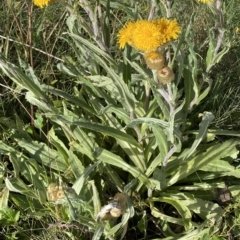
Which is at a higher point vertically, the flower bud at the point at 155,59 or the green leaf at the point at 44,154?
the flower bud at the point at 155,59

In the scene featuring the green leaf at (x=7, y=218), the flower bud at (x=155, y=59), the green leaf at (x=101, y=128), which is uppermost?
the flower bud at (x=155, y=59)

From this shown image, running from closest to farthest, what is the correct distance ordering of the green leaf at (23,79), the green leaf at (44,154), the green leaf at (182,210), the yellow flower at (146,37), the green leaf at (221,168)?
the yellow flower at (146,37) < the green leaf at (23,79) < the green leaf at (182,210) < the green leaf at (221,168) < the green leaf at (44,154)

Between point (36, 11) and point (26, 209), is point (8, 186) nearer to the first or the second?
point (26, 209)

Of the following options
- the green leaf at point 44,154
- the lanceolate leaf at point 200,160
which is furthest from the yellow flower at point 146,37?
the green leaf at point 44,154

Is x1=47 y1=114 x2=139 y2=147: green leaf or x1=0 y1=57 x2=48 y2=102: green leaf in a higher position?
x1=0 y1=57 x2=48 y2=102: green leaf

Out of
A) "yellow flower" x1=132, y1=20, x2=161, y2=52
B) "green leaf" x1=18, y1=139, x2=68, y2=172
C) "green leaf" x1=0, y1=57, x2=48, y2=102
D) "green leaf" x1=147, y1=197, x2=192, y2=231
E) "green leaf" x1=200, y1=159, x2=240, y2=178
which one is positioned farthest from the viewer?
"green leaf" x1=18, y1=139, x2=68, y2=172

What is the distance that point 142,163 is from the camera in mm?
2352

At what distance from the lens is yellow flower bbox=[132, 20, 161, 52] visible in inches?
64.3

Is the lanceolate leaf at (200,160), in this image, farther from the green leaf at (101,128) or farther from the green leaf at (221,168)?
the green leaf at (101,128)

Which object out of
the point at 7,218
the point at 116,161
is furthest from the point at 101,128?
the point at 7,218

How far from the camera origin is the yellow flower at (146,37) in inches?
64.3

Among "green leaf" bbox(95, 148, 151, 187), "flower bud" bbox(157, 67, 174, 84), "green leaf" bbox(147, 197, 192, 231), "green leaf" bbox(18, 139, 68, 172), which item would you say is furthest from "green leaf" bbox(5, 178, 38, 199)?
"flower bud" bbox(157, 67, 174, 84)

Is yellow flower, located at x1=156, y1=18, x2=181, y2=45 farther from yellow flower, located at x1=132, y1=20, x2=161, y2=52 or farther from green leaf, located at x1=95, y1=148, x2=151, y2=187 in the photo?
green leaf, located at x1=95, y1=148, x2=151, y2=187

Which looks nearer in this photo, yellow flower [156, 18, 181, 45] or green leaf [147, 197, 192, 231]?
yellow flower [156, 18, 181, 45]
